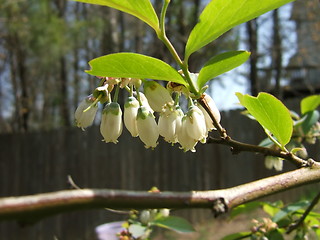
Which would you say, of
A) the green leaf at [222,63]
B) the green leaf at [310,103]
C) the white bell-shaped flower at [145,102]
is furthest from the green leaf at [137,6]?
the green leaf at [310,103]

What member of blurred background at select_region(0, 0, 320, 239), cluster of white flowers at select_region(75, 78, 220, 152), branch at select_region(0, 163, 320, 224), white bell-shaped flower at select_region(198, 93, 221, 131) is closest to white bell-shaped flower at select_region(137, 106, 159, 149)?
cluster of white flowers at select_region(75, 78, 220, 152)

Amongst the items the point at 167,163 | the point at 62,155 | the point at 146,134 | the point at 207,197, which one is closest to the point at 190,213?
the point at 167,163

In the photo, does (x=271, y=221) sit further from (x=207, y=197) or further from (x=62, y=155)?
(x=62, y=155)

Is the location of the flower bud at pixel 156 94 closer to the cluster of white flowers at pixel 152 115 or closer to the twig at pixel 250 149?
the cluster of white flowers at pixel 152 115

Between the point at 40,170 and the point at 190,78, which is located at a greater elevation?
the point at 190,78

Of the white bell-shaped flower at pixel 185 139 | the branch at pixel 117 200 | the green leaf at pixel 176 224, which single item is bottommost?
the green leaf at pixel 176 224

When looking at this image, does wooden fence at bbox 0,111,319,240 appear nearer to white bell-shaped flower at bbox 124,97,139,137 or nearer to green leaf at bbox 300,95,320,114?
green leaf at bbox 300,95,320,114
